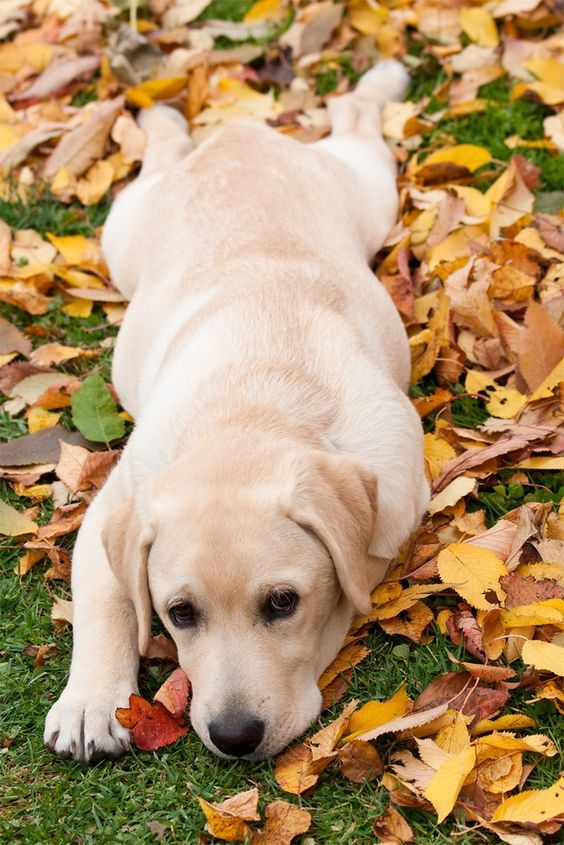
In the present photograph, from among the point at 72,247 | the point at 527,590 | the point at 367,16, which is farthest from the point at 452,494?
the point at 367,16

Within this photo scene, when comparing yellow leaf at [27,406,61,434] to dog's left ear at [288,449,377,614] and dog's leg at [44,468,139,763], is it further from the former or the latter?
dog's left ear at [288,449,377,614]

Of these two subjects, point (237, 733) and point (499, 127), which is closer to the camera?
point (237, 733)

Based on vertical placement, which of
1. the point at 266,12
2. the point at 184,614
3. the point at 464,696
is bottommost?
the point at 266,12

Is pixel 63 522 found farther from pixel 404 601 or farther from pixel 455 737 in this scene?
pixel 455 737

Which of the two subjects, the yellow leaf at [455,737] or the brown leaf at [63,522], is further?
the brown leaf at [63,522]

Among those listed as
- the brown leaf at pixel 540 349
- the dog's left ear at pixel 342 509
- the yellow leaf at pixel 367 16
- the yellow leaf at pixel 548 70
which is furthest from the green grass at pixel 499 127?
the dog's left ear at pixel 342 509

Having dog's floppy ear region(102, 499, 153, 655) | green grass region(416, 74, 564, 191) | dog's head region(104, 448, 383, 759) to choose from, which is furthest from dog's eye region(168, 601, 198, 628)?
green grass region(416, 74, 564, 191)

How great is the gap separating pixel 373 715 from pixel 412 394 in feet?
5.96

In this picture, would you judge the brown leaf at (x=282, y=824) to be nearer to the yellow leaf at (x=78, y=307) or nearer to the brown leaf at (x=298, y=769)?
the brown leaf at (x=298, y=769)

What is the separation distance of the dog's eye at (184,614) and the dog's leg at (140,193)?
249 cm

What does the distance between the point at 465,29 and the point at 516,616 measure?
4.50 m

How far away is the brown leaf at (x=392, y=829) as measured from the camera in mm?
3234

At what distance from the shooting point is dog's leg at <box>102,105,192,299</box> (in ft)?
19.3

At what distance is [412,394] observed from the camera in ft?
16.6
